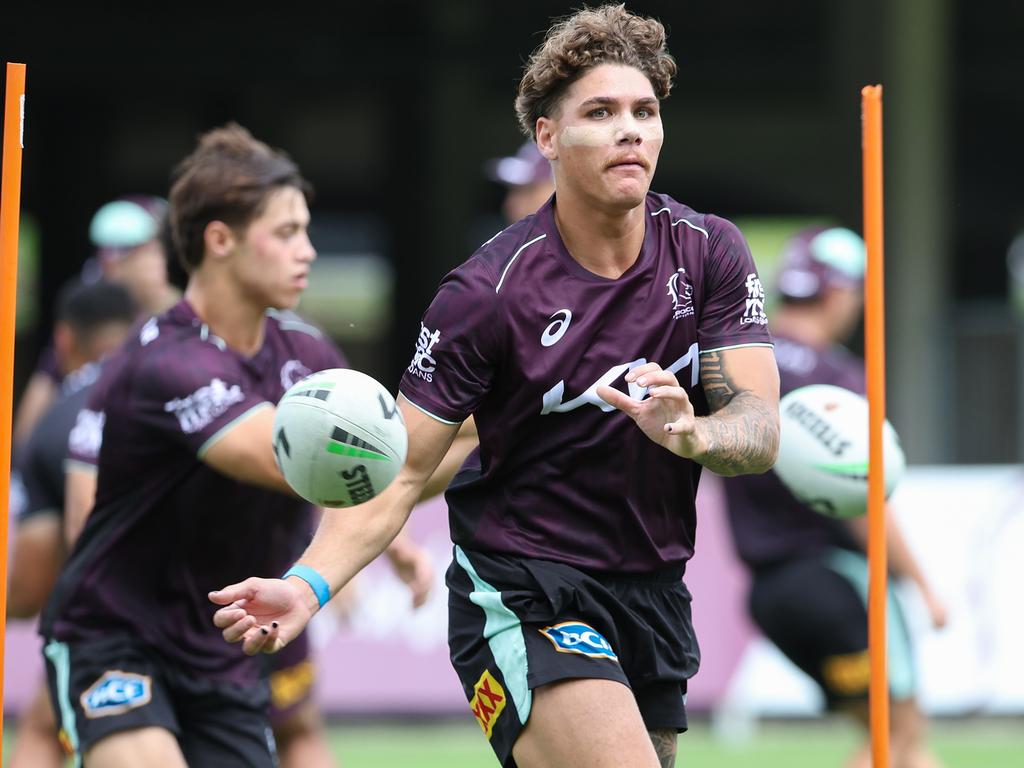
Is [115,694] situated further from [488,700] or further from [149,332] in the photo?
[488,700]

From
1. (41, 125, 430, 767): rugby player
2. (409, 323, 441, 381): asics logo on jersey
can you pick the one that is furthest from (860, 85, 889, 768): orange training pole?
(41, 125, 430, 767): rugby player

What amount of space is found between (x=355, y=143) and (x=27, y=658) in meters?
12.7

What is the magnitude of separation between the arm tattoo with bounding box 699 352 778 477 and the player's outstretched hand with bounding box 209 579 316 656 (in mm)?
1057

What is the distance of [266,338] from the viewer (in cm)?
578

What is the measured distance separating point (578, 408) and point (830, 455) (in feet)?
4.13

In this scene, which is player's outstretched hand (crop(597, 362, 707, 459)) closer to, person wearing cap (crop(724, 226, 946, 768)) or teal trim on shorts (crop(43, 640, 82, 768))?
teal trim on shorts (crop(43, 640, 82, 768))

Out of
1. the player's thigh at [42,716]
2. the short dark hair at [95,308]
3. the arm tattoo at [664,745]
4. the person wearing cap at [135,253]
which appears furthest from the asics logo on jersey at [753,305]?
the person wearing cap at [135,253]

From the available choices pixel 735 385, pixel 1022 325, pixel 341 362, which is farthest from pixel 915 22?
pixel 735 385

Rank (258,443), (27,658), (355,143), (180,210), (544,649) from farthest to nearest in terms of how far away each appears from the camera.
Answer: (355,143) → (27,658) → (180,210) → (258,443) → (544,649)

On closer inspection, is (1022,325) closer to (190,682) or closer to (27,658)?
(27,658)

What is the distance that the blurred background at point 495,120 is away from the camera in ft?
57.5

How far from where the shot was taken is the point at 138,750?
5.20 meters

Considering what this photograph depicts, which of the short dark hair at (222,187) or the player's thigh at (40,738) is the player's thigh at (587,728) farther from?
the player's thigh at (40,738)

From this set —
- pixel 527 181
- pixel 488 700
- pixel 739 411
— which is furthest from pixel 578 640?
pixel 527 181
